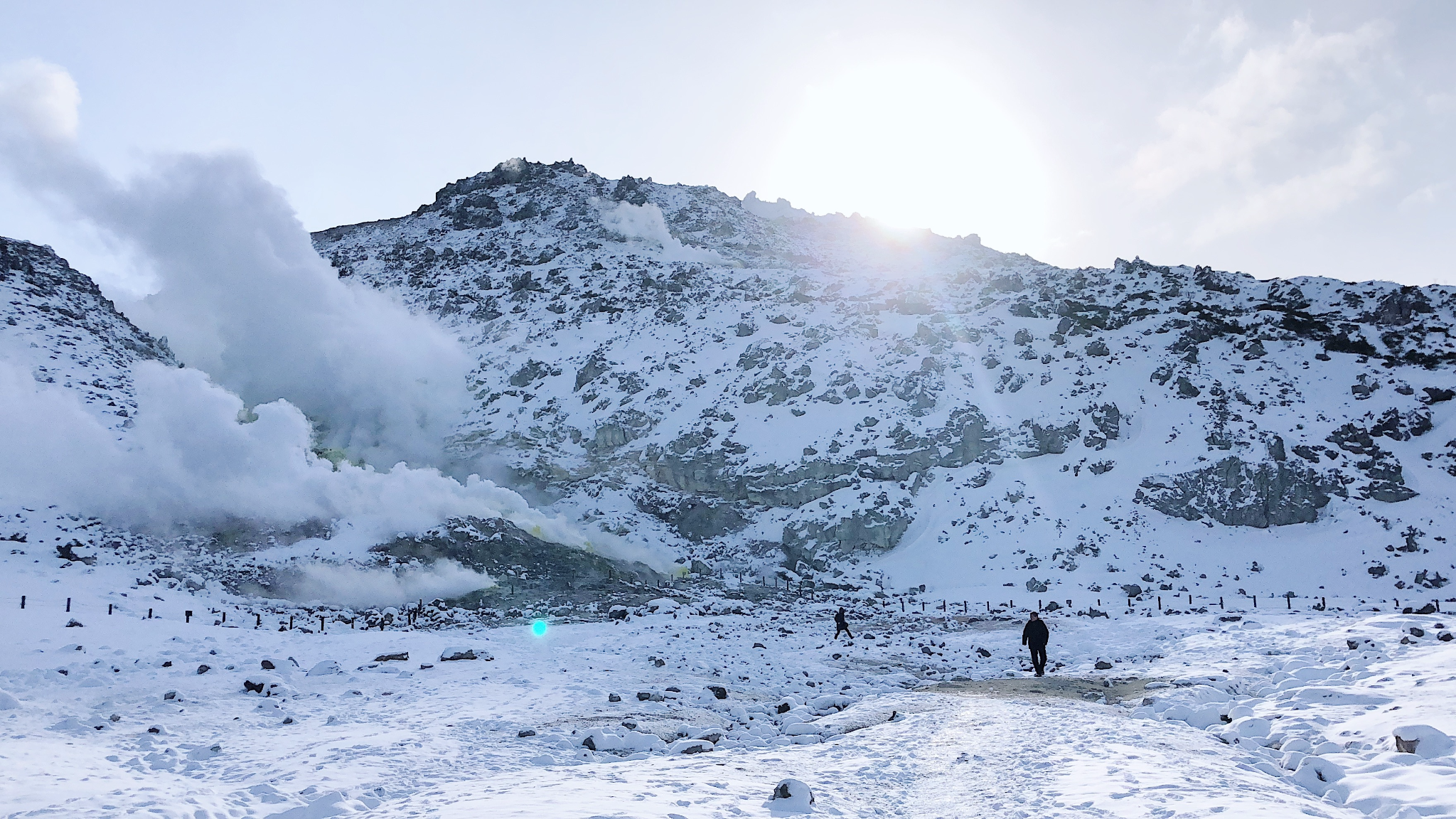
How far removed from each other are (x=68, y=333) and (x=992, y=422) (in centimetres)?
6417

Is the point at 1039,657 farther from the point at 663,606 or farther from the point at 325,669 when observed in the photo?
the point at 663,606

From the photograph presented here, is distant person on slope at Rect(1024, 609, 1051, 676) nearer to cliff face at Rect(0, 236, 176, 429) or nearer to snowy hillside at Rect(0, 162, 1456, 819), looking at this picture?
snowy hillside at Rect(0, 162, 1456, 819)

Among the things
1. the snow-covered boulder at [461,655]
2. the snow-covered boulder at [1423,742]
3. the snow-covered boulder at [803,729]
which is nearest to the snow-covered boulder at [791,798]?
the snow-covered boulder at [803,729]

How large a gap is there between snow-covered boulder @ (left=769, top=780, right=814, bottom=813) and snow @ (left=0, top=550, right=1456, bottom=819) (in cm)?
6

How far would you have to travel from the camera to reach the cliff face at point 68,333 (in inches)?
1784

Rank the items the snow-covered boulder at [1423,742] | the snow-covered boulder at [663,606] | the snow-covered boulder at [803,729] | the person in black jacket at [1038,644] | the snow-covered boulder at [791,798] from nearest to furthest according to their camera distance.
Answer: the snow-covered boulder at [791,798] < the snow-covered boulder at [1423,742] < the snow-covered boulder at [803,729] < the person in black jacket at [1038,644] < the snow-covered boulder at [663,606]

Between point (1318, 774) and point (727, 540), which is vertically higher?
point (727, 540)

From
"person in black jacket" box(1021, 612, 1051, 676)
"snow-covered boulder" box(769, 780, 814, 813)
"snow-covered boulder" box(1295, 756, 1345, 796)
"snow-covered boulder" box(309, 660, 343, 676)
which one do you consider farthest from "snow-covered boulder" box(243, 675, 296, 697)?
"person in black jacket" box(1021, 612, 1051, 676)

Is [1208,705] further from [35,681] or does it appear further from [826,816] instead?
[35,681]

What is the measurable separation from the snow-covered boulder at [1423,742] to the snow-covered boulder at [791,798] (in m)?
6.65

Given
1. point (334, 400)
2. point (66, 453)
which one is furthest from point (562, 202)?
point (66, 453)

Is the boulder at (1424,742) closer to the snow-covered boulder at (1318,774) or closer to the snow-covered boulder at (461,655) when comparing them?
the snow-covered boulder at (1318,774)

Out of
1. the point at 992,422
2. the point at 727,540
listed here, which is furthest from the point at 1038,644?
the point at 992,422

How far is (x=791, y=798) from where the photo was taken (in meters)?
8.12
